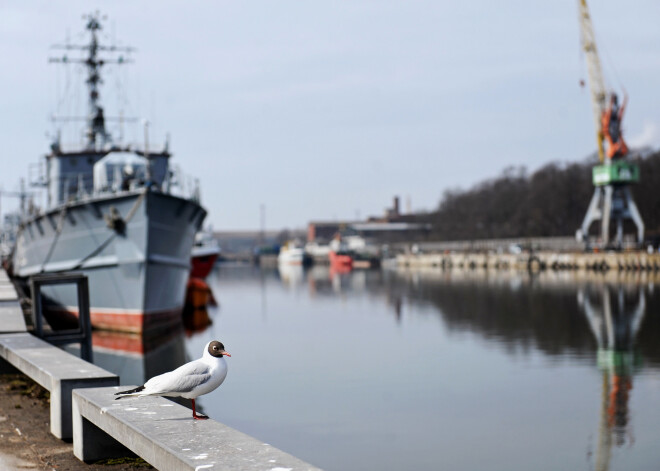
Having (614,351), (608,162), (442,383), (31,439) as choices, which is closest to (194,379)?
(31,439)

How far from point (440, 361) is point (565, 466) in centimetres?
1087

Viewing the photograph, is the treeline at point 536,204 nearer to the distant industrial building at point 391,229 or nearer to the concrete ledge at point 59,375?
the distant industrial building at point 391,229

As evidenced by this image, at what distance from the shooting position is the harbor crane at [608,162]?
3196 inches

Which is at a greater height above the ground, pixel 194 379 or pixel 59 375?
pixel 194 379

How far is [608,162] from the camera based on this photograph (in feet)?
270

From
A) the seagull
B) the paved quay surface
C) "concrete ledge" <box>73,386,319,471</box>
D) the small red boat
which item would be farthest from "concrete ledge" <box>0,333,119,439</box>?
the small red boat

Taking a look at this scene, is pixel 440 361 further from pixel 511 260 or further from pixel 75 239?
pixel 511 260

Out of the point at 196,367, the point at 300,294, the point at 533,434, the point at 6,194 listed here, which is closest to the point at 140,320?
the point at 533,434

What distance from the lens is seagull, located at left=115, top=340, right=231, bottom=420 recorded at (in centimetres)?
658

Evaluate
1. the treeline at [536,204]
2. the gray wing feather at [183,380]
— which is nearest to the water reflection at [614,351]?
the gray wing feather at [183,380]

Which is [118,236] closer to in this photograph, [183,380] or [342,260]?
[183,380]

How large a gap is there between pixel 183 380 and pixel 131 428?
1.85 feet

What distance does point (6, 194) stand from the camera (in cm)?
6359

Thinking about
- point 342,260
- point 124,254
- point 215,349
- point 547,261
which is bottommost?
point 342,260
